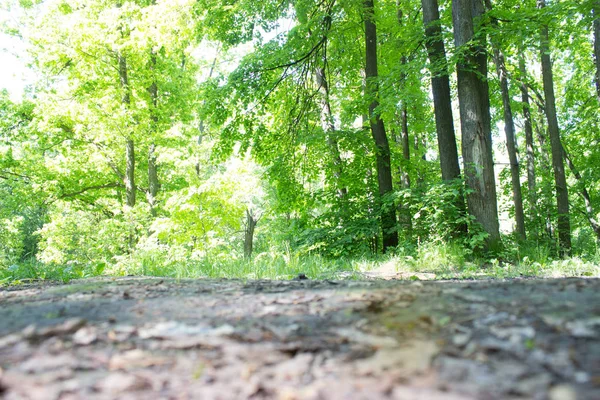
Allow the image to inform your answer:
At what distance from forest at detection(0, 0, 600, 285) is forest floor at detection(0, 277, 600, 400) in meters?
3.33

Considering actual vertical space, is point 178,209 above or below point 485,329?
above

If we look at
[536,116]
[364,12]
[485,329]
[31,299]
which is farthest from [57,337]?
[536,116]

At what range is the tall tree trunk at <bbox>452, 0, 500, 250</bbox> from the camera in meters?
7.90

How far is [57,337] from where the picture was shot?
1.90 m

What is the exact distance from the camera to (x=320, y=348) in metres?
A: 1.69

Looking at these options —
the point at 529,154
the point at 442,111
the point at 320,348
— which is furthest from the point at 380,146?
the point at 320,348

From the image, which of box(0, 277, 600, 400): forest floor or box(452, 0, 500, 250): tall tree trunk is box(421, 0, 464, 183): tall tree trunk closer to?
box(452, 0, 500, 250): tall tree trunk

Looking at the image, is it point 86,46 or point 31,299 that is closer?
point 31,299

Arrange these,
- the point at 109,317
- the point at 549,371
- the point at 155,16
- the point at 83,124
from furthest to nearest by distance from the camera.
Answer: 1. the point at 83,124
2. the point at 155,16
3. the point at 109,317
4. the point at 549,371

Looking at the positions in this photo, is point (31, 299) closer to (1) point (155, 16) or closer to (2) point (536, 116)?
(1) point (155, 16)

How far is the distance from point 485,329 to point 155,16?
41.4 feet

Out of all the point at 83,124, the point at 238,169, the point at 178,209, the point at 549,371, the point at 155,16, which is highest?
the point at 155,16

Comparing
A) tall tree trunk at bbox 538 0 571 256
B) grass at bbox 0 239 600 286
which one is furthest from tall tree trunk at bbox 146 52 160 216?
tall tree trunk at bbox 538 0 571 256

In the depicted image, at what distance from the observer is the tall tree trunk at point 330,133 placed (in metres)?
10.8
